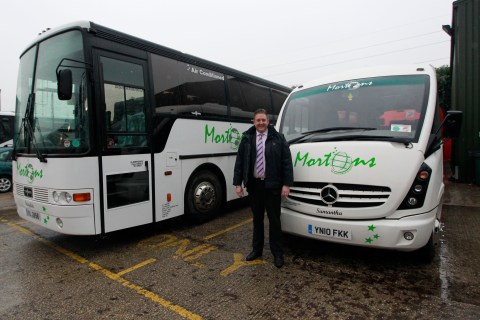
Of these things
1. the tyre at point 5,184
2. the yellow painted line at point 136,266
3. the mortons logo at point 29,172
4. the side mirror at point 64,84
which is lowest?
the yellow painted line at point 136,266

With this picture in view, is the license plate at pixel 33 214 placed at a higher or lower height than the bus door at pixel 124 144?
lower

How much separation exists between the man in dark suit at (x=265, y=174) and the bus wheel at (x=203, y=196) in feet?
5.77

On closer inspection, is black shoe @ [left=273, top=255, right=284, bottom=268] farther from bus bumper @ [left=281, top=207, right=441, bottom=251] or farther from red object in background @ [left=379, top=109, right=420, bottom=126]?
red object in background @ [left=379, top=109, right=420, bottom=126]

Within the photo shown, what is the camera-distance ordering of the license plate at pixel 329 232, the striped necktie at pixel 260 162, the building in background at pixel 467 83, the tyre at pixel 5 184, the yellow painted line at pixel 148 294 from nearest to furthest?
1. the yellow painted line at pixel 148 294
2. the license plate at pixel 329 232
3. the striped necktie at pixel 260 162
4. the building in background at pixel 467 83
5. the tyre at pixel 5 184

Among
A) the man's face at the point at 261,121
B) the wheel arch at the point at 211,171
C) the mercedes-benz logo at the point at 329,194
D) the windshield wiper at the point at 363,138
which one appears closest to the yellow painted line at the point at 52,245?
the wheel arch at the point at 211,171

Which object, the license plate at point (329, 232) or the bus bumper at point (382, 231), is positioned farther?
the license plate at point (329, 232)

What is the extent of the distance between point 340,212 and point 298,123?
5.19 feet

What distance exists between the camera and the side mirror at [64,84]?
146 inches

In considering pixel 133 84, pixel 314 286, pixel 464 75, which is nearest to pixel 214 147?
pixel 133 84

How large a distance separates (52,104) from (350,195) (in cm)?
398

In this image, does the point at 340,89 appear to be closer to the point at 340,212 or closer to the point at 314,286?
the point at 340,212

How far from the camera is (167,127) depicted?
4.89m

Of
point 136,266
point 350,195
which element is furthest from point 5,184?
point 350,195

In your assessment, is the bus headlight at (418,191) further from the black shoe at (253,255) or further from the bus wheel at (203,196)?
the bus wheel at (203,196)
